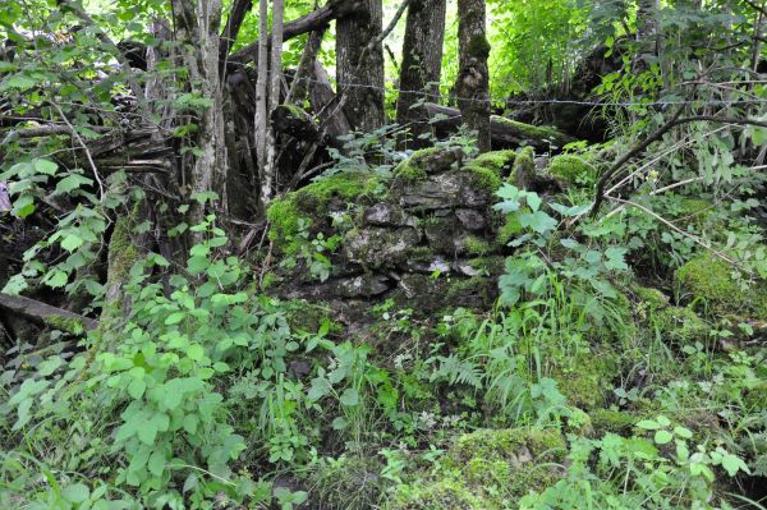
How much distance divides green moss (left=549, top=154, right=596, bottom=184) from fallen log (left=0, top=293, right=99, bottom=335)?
3.89 meters

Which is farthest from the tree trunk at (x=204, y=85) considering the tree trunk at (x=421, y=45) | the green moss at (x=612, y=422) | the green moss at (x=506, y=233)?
the green moss at (x=612, y=422)

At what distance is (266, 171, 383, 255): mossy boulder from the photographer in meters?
4.05

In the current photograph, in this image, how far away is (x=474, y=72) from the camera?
4.84 m

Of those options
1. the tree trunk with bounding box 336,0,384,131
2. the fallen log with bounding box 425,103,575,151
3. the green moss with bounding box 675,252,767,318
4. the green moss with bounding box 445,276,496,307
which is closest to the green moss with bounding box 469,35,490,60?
the tree trunk with bounding box 336,0,384,131

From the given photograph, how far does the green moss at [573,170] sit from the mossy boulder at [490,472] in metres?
2.21

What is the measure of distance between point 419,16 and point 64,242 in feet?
16.2

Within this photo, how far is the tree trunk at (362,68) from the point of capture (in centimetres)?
561

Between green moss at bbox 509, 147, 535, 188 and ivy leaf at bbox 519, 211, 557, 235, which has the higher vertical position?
green moss at bbox 509, 147, 535, 188

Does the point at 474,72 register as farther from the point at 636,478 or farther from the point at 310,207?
the point at 636,478

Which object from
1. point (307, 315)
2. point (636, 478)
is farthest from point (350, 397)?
point (636, 478)

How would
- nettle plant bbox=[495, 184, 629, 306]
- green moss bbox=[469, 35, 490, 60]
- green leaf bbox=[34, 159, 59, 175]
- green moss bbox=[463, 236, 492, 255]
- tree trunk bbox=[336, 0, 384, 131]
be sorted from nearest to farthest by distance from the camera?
green leaf bbox=[34, 159, 59, 175] → nettle plant bbox=[495, 184, 629, 306] → green moss bbox=[463, 236, 492, 255] → green moss bbox=[469, 35, 490, 60] → tree trunk bbox=[336, 0, 384, 131]

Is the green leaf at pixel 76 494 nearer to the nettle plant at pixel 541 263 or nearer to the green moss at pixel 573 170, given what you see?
the nettle plant at pixel 541 263

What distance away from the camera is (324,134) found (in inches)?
209

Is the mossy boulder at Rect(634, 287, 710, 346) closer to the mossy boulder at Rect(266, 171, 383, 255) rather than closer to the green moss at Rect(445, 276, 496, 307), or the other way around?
the green moss at Rect(445, 276, 496, 307)
